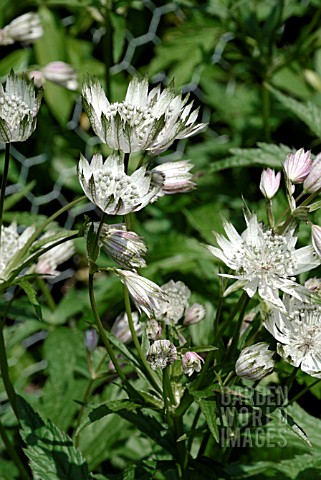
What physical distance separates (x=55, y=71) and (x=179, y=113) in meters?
0.61

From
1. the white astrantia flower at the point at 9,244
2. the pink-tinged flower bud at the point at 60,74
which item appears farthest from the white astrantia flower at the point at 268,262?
the pink-tinged flower bud at the point at 60,74

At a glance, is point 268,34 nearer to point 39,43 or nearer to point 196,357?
point 39,43

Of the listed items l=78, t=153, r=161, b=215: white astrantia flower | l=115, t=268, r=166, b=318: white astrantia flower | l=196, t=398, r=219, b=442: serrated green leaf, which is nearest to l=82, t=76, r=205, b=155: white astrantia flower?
l=78, t=153, r=161, b=215: white astrantia flower

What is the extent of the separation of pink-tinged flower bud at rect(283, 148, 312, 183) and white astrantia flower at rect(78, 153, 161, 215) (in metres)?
0.14

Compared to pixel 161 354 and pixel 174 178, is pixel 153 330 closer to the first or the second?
pixel 161 354

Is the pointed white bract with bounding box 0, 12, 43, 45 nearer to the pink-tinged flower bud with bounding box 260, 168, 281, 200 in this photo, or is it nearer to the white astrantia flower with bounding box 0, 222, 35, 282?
the white astrantia flower with bounding box 0, 222, 35, 282

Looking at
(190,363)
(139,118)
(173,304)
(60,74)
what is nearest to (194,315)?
(173,304)

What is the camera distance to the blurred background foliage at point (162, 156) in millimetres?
1272

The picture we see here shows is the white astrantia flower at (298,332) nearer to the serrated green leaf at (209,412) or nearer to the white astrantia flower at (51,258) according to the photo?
the serrated green leaf at (209,412)

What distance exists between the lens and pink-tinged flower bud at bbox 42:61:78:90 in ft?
4.50

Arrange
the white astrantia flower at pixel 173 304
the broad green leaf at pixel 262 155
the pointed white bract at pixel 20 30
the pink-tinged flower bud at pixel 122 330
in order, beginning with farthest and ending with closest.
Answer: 1. the pointed white bract at pixel 20 30
2. the broad green leaf at pixel 262 155
3. the pink-tinged flower bud at pixel 122 330
4. the white astrantia flower at pixel 173 304

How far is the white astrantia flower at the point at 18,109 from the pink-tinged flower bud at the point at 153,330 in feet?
0.79

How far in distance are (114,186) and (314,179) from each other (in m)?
0.21

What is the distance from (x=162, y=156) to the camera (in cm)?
203
